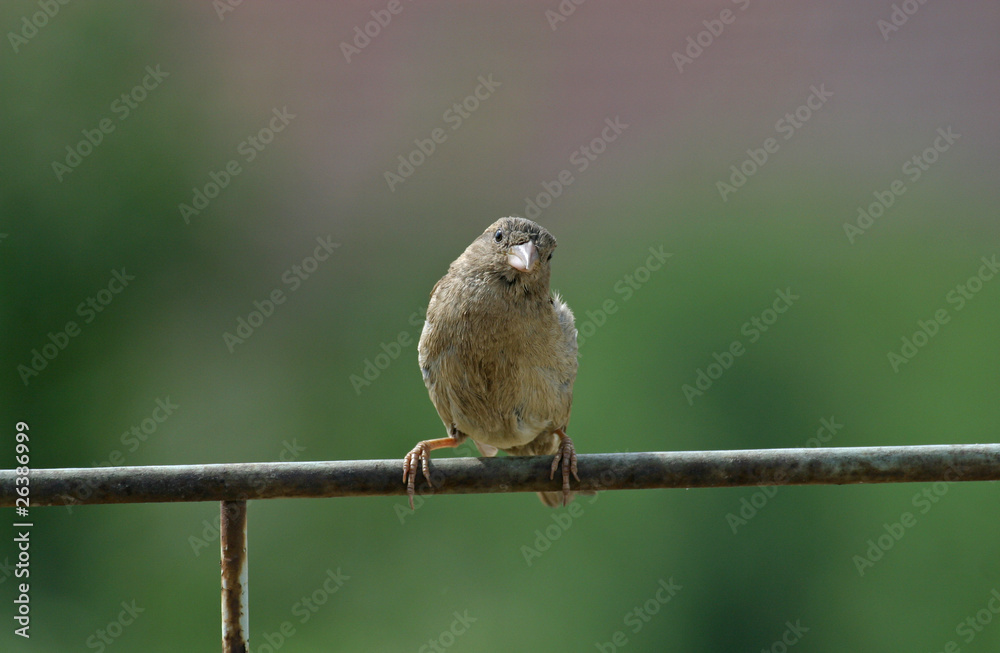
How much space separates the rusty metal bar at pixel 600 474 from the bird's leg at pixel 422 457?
3 cm

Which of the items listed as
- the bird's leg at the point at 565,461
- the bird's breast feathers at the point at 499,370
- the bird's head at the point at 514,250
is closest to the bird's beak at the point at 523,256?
the bird's head at the point at 514,250

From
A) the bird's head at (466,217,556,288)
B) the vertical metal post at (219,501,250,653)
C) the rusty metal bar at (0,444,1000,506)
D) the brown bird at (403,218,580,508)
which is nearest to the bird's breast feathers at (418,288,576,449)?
the brown bird at (403,218,580,508)

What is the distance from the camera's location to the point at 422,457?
2.27m

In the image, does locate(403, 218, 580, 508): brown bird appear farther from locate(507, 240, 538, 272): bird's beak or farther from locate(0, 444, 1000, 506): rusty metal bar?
locate(0, 444, 1000, 506): rusty metal bar

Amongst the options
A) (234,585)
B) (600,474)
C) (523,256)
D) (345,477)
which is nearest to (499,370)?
(523,256)

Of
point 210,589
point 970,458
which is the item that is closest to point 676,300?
point 210,589

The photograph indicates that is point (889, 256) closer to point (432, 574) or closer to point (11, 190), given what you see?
point (432, 574)

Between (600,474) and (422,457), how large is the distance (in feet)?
2.17

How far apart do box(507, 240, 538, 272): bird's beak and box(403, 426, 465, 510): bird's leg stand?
619 mm

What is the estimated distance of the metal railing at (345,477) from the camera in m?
1.52

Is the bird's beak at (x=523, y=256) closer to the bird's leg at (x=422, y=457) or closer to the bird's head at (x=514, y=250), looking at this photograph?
the bird's head at (x=514, y=250)

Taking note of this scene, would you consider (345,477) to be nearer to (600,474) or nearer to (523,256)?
(600,474)

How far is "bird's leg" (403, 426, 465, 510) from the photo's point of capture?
5.46ft

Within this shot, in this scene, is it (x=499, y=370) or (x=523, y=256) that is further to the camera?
(x=499, y=370)
